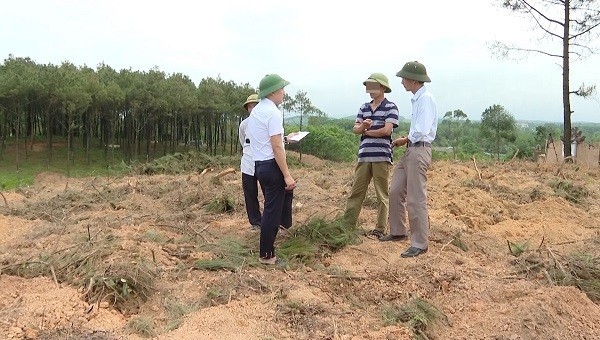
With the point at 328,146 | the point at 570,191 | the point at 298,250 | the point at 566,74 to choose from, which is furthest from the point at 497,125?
the point at 298,250

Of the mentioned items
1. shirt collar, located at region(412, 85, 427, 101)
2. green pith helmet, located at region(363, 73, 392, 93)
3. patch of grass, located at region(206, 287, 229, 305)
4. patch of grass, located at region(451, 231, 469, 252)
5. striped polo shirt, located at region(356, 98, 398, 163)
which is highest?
green pith helmet, located at region(363, 73, 392, 93)

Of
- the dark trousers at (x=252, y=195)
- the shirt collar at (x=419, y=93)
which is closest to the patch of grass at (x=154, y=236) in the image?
the dark trousers at (x=252, y=195)

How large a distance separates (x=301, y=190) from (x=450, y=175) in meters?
2.61

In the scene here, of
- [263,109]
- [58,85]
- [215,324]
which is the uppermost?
[58,85]

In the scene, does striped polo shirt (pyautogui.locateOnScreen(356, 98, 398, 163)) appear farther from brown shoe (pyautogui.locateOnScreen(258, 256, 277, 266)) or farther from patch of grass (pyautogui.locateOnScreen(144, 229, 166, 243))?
patch of grass (pyautogui.locateOnScreen(144, 229, 166, 243))

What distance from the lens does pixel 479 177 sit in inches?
309

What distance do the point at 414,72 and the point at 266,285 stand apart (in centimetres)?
201

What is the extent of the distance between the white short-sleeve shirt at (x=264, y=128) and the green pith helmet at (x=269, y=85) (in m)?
0.08

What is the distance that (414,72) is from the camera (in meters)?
4.03

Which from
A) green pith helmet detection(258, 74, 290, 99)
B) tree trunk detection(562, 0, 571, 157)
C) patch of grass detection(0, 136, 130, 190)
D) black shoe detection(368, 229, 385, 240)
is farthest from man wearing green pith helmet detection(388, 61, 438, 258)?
patch of grass detection(0, 136, 130, 190)

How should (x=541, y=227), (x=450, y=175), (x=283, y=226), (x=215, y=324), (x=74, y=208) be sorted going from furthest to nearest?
(x=450, y=175)
(x=74, y=208)
(x=541, y=227)
(x=283, y=226)
(x=215, y=324)

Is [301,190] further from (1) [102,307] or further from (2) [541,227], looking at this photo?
(1) [102,307]

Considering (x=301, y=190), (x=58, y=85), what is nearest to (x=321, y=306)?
(x=301, y=190)

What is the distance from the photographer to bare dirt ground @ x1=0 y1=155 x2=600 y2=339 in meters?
2.86
